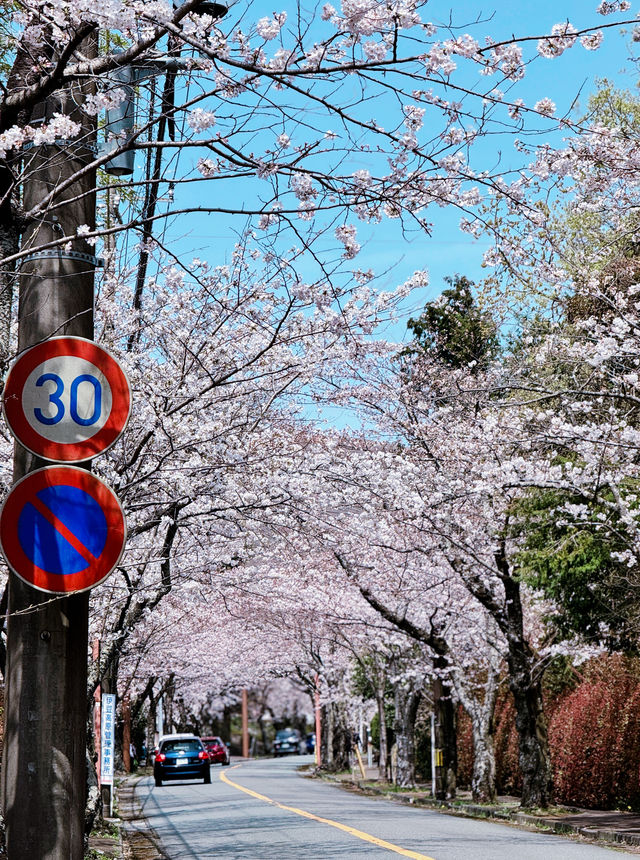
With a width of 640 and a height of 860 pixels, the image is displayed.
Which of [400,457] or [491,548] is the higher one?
[400,457]

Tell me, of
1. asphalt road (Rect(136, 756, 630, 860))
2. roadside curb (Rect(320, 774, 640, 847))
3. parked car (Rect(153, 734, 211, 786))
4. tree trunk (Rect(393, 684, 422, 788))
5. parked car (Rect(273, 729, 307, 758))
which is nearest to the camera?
asphalt road (Rect(136, 756, 630, 860))

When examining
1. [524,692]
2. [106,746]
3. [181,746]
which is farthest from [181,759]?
[106,746]

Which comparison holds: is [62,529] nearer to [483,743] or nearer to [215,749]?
[483,743]

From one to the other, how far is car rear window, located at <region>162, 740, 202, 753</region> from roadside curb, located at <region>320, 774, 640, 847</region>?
8285 millimetres

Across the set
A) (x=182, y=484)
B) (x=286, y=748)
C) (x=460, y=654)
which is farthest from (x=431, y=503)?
(x=286, y=748)

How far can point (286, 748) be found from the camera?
77875 mm

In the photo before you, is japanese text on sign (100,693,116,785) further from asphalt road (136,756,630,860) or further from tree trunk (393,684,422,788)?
tree trunk (393,684,422,788)

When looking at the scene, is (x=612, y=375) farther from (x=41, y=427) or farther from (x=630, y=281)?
(x=41, y=427)

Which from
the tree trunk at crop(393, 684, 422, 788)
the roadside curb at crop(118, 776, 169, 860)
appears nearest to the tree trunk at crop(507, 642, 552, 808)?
the roadside curb at crop(118, 776, 169, 860)

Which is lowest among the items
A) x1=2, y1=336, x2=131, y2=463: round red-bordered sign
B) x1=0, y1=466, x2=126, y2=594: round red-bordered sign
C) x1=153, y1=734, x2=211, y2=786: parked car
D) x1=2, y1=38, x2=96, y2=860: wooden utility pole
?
x1=153, y1=734, x2=211, y2=786: parked car

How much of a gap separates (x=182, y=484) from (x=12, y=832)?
671 cm

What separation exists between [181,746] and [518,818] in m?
18.1

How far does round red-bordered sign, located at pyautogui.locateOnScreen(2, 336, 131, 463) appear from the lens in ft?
13.2

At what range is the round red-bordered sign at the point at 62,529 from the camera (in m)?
3.82
